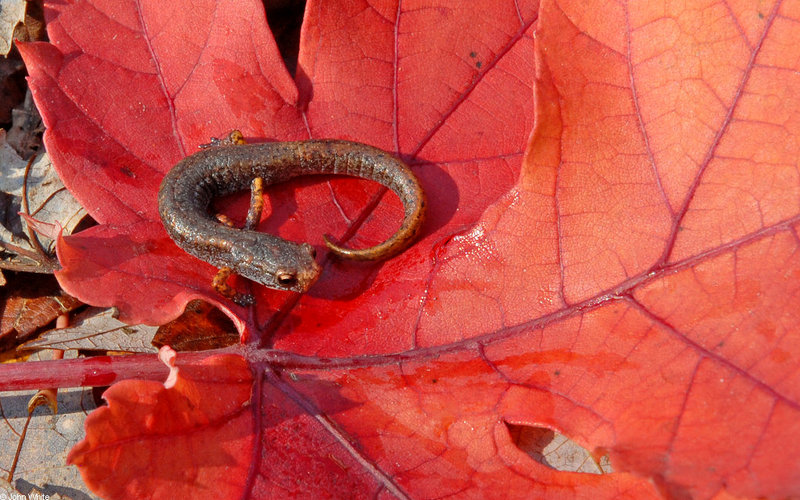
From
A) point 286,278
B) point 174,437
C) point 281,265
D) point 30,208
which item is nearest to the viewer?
point 174,437

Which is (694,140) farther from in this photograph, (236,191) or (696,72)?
(236,191)

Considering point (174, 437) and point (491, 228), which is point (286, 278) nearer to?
point (174, 437)

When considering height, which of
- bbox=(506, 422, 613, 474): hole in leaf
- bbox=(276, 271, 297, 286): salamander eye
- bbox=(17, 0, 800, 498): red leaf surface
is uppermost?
bbox=(17, 0, 800, 498): red leaf surface

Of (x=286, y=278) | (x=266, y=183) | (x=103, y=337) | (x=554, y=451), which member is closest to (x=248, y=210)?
(x=266, y=183)

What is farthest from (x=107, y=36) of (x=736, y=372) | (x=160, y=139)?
(x=736, y=372)

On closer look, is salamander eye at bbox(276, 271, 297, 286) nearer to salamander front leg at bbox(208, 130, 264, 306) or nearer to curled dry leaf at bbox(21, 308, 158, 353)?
salamander front leg at bbox(208, 130, 264, 306)

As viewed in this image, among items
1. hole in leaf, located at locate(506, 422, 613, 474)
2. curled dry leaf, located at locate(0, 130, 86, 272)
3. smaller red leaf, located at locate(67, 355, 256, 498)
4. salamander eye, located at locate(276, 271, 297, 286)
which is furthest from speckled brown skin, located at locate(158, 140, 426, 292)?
hole in leaf, located at locate(506, 422, 613, 474)

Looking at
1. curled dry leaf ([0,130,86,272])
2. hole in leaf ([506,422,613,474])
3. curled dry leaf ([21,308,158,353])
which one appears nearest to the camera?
hole in leaf ([506,422,613,474])
